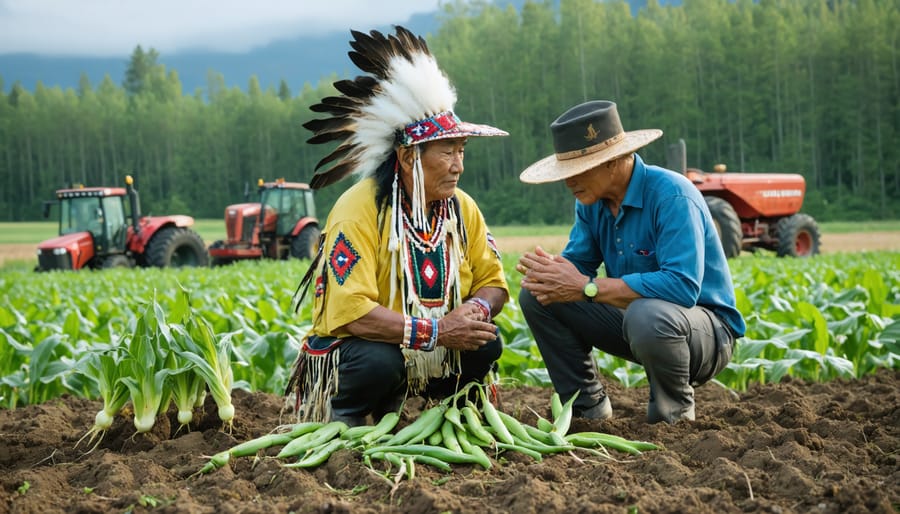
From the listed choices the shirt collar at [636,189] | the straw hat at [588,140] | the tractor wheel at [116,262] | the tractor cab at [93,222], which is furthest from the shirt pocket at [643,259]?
the tractor cab at [93,222]

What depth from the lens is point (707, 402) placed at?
428 centimetres

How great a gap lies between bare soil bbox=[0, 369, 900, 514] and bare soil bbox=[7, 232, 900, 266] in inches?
635

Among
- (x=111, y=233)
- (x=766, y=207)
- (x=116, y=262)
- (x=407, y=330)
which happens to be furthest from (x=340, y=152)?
(x=111, y=233)

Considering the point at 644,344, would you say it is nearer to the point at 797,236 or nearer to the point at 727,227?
the point at 727,227

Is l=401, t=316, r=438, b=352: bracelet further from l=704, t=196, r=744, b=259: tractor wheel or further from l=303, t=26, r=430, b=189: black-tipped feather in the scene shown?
l=704, t=196, r=744, b=259: tractor wheel

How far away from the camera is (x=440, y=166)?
356 cm

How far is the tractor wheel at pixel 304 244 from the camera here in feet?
61.2

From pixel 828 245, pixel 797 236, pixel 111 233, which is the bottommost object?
pixel 828 245

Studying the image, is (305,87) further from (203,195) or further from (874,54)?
(874,54)

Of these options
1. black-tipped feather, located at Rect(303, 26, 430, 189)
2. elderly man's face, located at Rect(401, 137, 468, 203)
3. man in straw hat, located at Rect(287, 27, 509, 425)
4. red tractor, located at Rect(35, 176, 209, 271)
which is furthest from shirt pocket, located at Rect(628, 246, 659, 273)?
red tractor, located at Rect(35, 176, 209, 271)

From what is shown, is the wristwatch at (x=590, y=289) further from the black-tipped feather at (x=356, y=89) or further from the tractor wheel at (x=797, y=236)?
the tractor wheel at (x=797, y=236)

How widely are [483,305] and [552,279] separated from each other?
1.01ft

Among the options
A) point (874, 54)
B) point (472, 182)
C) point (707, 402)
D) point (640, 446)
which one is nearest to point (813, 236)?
point (707, 402)

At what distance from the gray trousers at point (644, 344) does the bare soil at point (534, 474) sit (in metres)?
0.17
